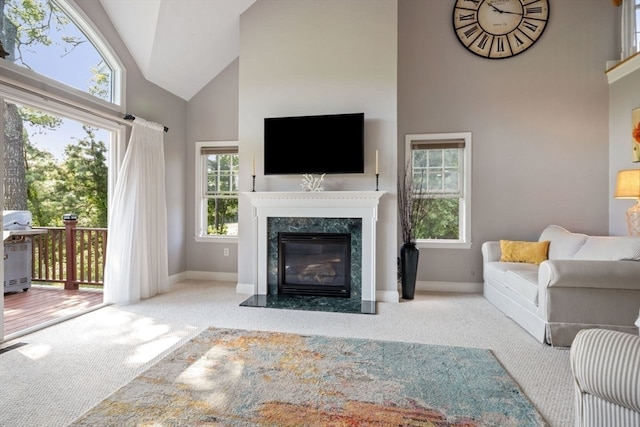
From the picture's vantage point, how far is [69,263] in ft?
15.0

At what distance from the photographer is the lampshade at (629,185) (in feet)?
10.9

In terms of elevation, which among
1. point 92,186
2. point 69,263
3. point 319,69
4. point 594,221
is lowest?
point 69,263

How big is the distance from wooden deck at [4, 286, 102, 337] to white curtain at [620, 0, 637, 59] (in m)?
6.88

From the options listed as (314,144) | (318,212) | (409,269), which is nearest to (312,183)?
(318,212)

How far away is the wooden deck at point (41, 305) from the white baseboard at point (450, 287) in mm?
4088

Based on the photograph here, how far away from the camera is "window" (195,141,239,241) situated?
514 centimetres

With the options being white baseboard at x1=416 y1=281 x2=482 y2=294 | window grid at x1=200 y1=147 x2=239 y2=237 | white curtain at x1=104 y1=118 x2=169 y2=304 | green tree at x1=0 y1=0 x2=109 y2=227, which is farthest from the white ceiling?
white baseboard at x1=416 y1=281 x2=482 y2=294

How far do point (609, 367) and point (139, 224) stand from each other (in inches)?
170

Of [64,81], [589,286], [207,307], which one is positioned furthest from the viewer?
[207,307]

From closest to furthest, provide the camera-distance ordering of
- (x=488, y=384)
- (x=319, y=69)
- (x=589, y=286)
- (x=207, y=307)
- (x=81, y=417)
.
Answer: (x=81, y=417) < (x=488, y=384) < (x=589, y=286) < (x=207, y=307) < (x=319, y=69)

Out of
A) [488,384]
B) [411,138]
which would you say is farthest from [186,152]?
[488,384]

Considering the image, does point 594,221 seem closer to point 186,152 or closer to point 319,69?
point 319,69

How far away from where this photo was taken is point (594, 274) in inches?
100

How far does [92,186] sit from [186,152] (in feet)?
4.40
